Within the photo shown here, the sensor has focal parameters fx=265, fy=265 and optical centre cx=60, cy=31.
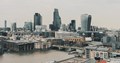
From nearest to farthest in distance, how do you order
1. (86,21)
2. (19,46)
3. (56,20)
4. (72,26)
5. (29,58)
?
(29,58) → (19,46) → (86,21) → (56,20) → (72,26)

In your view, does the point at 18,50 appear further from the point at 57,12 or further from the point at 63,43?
the point at 57,12

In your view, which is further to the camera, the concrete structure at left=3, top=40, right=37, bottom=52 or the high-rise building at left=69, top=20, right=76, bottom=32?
the high-rise building at left=69, top=20, right=76, bottom=32

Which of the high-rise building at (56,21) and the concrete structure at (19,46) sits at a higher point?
the high-rise building at (56,21)

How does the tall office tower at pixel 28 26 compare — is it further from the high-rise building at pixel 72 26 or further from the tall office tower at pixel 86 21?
the tall office tower at pixel 86 21

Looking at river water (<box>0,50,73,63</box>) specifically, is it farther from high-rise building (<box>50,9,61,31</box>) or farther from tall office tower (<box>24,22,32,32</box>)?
tall office tower (<box>24,22,32,32</box>)

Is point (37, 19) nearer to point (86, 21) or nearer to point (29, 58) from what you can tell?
point (86, 21)

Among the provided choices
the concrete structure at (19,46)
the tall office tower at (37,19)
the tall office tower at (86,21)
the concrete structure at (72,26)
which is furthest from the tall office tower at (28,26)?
the concrete structure at (19,46)

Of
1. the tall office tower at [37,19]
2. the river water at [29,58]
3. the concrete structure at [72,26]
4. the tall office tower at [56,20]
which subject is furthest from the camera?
the concrete structure at [72,26]

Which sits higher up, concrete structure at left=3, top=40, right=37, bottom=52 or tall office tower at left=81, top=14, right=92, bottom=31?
tall office tower at left=81, top=14, right=92, bottom=31

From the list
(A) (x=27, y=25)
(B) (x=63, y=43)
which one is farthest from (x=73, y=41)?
(A) (x=27, y=25)

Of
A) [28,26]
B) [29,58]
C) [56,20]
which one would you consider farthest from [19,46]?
[28,26]

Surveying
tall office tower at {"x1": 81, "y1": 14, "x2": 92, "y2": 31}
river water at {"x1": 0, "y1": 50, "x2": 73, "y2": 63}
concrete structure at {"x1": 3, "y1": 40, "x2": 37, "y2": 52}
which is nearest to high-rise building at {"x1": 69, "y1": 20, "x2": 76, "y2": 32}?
tall office tower at {"x1": 81, "y1": 14, "x2": 92, "y2": 31}

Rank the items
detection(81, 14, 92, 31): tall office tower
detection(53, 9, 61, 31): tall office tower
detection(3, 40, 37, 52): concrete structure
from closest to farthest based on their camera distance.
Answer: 1. detection(3, 40, 37, 52): concrete structure
2. detection(81, 14, 92, 31): tall office tower
3. detection(53, 9, 61, 31): tall office tower
